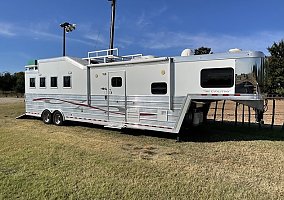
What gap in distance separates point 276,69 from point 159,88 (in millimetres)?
40079

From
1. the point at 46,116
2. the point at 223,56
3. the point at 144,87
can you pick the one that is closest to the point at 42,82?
the point at 46,116

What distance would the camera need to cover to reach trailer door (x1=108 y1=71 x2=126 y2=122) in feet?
33.5

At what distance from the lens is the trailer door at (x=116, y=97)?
33.5 ft

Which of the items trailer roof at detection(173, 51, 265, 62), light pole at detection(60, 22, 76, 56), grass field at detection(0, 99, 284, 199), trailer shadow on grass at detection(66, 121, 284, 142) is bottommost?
grass field at detection(0, 99, 284, 199)

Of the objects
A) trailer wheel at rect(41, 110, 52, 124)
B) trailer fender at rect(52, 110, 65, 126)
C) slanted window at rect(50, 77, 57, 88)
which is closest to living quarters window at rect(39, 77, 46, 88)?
slanted window at rect(50, 77, 57, 88)

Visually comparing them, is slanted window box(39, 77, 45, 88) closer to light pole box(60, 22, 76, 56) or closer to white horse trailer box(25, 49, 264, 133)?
white horse trailer box(25, 49, 264, 133)

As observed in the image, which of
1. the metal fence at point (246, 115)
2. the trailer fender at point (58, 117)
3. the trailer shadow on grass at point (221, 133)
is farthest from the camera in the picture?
the trailer fender at point (58, 117)

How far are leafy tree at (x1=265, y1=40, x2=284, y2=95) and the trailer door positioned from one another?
3542 cm

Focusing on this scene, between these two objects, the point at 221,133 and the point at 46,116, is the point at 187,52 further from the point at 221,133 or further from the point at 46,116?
the point at 46,116

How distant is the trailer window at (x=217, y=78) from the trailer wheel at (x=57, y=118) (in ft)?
21.8

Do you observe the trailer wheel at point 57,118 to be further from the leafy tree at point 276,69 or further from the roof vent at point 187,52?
the leafy tree at point 276,69

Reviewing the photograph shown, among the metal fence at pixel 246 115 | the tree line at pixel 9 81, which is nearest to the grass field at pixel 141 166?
the metal fence at pixel 246 115

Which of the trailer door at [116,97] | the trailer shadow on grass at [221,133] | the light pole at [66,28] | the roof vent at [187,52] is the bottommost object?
the trailer shadow on grass at [221,133]

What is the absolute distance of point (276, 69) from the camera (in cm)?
4403
